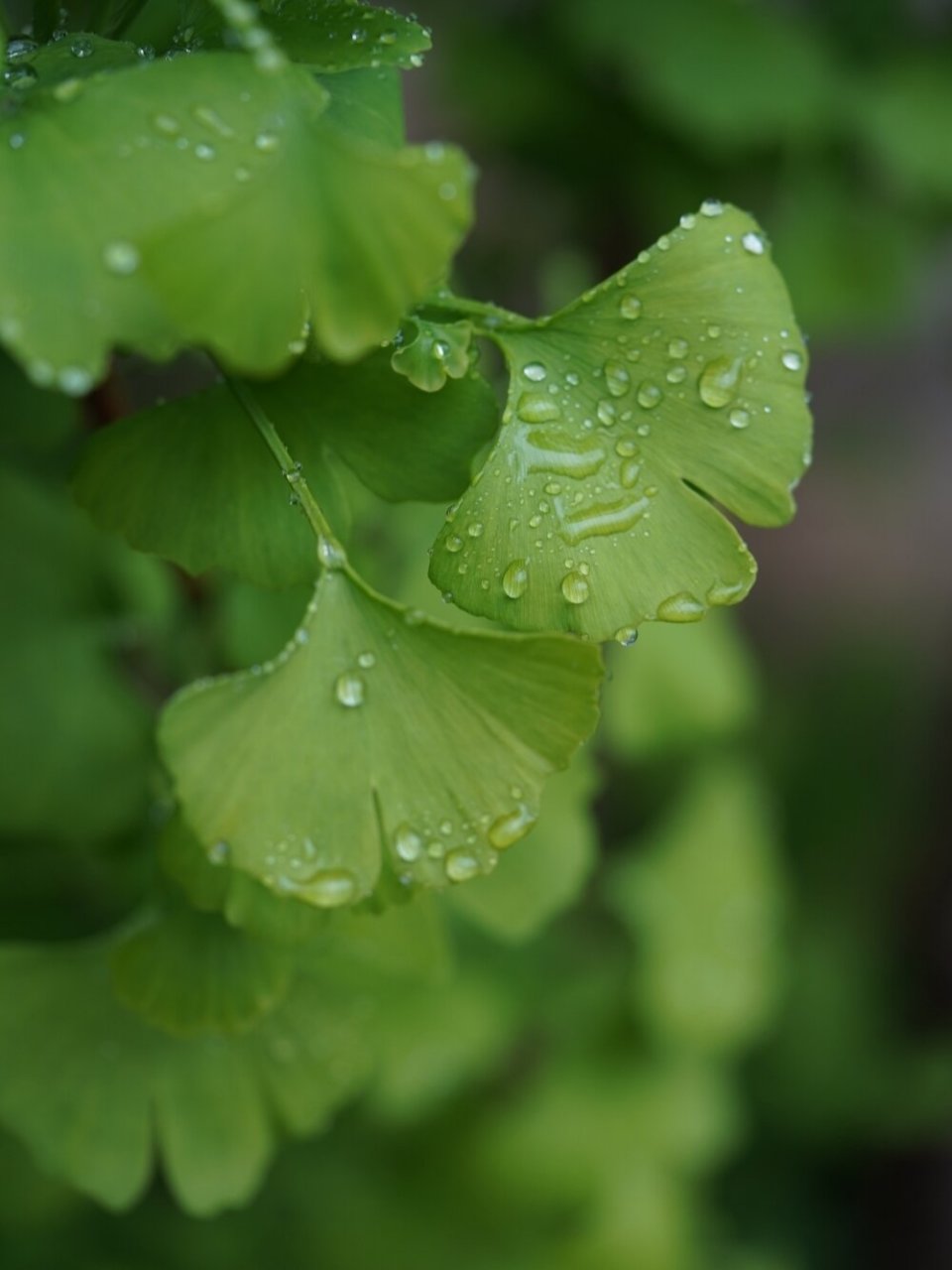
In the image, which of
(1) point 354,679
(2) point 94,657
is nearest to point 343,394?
(1) point 354,679

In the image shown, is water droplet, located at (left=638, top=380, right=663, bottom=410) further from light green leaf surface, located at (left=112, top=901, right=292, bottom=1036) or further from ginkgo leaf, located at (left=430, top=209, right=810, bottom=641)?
light green leaf surface, located at (left=112, top=901, right=292, bottom=1036)

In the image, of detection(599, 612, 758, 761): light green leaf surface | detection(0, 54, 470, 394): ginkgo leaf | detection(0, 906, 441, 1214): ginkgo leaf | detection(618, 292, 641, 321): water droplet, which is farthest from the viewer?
detection(599, 612, 758, 761): light green leaf surface

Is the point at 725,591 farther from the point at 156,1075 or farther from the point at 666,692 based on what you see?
the point at 666,692

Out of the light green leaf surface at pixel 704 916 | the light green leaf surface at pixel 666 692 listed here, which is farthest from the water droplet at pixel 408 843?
the light green leaf surface at pixel 704 916

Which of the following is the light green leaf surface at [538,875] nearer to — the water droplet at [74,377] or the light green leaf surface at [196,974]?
the light green leaf surface at [196,974]

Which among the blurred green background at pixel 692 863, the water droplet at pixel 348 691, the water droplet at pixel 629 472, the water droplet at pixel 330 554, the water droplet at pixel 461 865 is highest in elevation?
the water droplet at pixel 629 472

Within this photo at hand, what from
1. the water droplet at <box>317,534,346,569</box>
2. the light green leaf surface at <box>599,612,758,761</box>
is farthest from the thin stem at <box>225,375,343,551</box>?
the light green leaf surface at <box>599,612,758,761</box>
